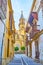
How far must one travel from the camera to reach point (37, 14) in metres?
14.8

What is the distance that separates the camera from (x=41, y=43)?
13.5 metres

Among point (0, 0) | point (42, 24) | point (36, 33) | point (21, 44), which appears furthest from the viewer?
point (21, 44)

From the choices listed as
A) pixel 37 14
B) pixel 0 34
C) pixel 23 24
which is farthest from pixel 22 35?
pixel 0 34

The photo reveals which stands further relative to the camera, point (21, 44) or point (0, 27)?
point (21, 44)

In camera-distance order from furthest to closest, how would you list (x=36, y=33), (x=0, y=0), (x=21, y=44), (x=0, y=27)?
(x=21, y=44) → (x=36, y=33) → (x=0, y=27) → (x=0, y=0)

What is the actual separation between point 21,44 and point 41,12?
25.0 metres

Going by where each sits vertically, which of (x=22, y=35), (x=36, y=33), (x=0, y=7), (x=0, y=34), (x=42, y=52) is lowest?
(x=22, y=35)

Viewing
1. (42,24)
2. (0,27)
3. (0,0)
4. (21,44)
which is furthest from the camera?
(21,44)

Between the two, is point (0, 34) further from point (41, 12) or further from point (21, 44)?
point (21, 44)

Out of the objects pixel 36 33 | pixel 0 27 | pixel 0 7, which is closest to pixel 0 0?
pixel 0 7

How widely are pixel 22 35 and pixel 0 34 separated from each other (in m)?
28.0

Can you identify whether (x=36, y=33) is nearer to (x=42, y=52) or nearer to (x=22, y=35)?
(x=42, y=52)

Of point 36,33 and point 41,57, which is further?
point 36,33

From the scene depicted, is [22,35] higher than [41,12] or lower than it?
lower
